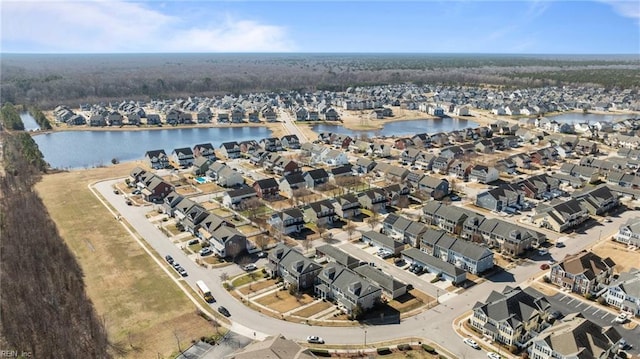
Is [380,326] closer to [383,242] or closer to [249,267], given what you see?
[383,242]

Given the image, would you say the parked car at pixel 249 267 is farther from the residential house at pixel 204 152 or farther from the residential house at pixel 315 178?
the residential house at pixel 204 152

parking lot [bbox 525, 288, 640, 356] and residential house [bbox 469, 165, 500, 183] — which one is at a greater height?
residential house [bbox 469, 165, 500, 183]

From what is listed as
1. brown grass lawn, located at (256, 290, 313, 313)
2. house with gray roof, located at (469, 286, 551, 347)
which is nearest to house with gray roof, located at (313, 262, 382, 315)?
brown grass lawn, located at (256, 290, 313, 313)

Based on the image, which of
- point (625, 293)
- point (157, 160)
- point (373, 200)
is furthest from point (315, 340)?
point (157, 160)

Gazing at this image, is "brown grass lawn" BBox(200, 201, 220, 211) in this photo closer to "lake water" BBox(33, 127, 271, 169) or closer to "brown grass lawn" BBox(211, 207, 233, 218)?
"brown grass lawn" BBox(211, 207, 233, 218)

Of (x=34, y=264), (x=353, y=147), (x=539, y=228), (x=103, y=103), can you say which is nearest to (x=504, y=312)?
(x=539, y=228)

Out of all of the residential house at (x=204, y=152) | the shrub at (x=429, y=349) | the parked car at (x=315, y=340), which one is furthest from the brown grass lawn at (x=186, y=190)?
the shrub at (x=429, y=349)
